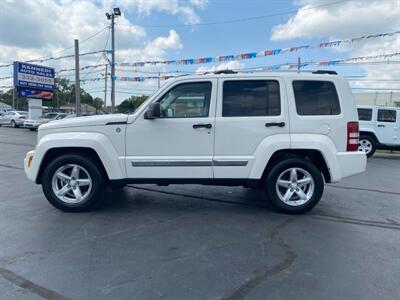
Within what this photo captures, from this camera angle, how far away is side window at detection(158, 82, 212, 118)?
5.02 meters

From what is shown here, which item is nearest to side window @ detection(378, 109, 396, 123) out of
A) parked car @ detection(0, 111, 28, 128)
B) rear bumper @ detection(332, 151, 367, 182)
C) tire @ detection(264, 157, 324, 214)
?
rear bumper @ detection(332, 151, 367, 182)

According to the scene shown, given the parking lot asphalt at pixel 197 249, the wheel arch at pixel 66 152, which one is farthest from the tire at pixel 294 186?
the wheel arch at pixel 66 152

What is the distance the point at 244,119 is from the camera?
16.3ft

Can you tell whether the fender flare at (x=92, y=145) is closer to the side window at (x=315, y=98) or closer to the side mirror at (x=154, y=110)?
the side mirror at (x=154, y=110)

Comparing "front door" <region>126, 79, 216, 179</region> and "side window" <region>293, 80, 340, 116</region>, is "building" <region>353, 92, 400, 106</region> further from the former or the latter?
"front door" <region>126, 79, 216, 179</region>

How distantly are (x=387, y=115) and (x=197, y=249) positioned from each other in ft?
40.7

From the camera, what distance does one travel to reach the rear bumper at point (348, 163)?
16.5 feet

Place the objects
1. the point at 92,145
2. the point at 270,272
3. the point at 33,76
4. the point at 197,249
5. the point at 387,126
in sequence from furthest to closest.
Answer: the point at 33,76 → the point at 387,126 → the point at 92,145 → the point at 197,249 → the point at 270,272

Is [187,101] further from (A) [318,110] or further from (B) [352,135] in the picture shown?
(B) [352,135]

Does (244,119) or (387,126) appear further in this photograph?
(387,126)

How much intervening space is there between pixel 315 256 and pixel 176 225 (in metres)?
1.81

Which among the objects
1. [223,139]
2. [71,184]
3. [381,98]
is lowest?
[71,184]

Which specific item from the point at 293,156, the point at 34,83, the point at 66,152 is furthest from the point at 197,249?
the point at 34,83

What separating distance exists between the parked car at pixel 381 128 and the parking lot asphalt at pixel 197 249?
820 cm
